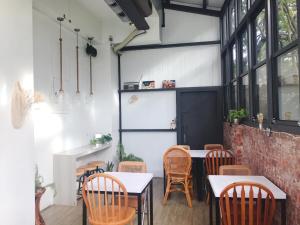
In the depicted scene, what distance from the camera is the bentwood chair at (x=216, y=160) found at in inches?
156

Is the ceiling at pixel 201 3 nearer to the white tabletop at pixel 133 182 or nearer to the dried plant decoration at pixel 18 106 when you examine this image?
the white tabletop at pixel 133 182

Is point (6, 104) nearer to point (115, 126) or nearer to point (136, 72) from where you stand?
point (115, 126)

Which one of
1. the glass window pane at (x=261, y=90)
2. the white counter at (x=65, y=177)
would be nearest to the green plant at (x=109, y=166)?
the white counter at (x=65, y=177)

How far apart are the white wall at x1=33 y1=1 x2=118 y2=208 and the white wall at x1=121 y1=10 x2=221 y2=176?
47 cm

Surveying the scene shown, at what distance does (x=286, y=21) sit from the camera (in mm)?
2379

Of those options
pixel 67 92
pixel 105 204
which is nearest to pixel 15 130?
pixel 105 204

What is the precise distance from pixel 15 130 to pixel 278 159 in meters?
2.63

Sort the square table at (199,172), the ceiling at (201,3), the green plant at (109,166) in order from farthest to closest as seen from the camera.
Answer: the green plant at (109,166), the ceiling at (201,3), the square table at (199,172)

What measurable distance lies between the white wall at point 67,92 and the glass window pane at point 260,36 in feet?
10.3

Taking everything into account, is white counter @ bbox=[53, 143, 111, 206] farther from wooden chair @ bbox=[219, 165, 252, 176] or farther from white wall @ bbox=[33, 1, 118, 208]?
wooden chair @ bbox=[219, 165, 252, 176]

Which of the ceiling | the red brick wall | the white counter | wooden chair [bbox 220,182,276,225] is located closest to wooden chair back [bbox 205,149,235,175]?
the red brick wall

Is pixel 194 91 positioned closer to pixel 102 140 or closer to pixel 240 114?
pixel 240 114

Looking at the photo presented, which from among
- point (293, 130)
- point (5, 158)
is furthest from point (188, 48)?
point (5, 158)

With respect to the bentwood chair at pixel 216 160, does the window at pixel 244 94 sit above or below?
above
